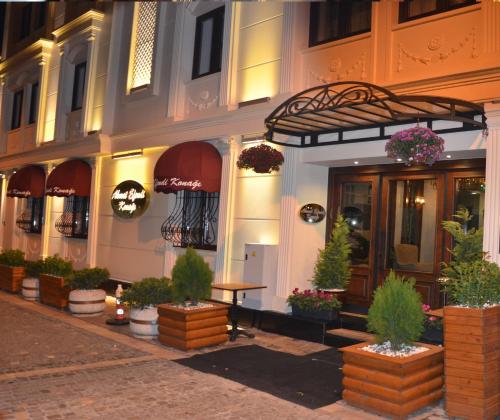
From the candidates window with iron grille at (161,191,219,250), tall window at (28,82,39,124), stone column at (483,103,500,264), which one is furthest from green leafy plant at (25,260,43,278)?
stone column at (483,103,500,264)

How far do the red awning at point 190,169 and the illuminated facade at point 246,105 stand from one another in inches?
10.3

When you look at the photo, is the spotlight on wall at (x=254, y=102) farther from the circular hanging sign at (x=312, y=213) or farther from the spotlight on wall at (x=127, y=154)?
the spotlight on wall at (x=127, y=154)

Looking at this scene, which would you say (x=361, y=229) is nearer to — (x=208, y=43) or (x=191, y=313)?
(x=191, y=313)

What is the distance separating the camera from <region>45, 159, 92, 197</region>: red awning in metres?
15.9

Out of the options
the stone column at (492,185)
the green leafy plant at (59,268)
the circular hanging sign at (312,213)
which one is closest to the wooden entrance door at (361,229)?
the circular hanging sign at (312,213)

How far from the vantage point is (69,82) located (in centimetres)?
1833

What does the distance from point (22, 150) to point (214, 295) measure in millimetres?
13314

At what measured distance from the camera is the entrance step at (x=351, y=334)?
336 inches

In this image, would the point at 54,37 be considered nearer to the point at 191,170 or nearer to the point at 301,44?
the point at 191,170

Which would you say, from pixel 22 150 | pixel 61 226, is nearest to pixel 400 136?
pixel 61 226

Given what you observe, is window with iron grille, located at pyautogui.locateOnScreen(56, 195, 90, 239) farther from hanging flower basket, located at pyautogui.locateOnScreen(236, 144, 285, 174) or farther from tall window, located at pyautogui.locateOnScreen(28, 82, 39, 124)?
hanging flower basket, located at pyautogui.locateOnScreen(236, 144, 285, 174)

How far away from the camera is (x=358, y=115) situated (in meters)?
8.48

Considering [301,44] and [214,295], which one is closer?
[301,44]

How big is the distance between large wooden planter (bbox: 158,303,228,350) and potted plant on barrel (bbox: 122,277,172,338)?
476mm
